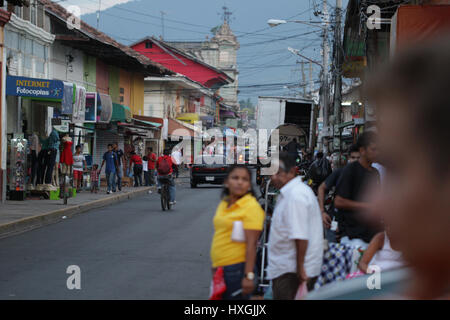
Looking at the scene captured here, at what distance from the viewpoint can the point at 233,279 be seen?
233 inches

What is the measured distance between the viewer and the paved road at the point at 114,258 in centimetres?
867

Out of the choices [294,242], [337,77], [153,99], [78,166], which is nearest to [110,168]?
[78,166]

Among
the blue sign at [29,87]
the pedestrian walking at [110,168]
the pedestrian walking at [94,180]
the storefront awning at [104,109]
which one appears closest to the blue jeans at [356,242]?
the blue sign at [29,87]

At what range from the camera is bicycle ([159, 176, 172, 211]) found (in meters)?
20.9

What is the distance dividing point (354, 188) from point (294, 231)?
→ 1987mm

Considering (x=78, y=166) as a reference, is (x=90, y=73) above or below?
above

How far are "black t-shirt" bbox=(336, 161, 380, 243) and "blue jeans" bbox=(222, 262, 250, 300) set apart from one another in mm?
1760

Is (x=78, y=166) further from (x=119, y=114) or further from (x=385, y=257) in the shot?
(x=385, y=257)

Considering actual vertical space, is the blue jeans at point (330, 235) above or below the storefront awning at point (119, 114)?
below

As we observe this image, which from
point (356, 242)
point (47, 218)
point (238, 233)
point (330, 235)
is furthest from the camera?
point (47, 218)

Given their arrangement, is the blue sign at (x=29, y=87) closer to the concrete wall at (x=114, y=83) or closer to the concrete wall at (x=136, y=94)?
the concrete wall at (x=114, y=83)

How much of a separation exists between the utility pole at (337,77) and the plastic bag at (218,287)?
69.5 ft

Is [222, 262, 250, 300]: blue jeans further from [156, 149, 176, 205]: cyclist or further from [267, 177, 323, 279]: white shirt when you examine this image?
[156, 149, 176, 205]: cyclist
